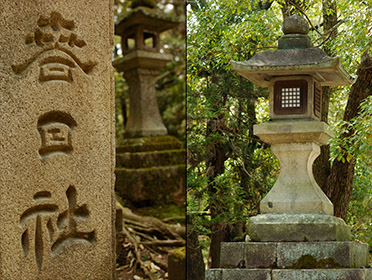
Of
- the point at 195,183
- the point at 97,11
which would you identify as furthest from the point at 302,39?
the point at 195,183

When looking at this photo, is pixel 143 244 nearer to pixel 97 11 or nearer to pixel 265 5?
pixel 97 11

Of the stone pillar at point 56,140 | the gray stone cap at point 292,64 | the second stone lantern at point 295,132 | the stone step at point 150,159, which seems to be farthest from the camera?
the stone step at point 150,159

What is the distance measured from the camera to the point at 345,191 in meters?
7.51

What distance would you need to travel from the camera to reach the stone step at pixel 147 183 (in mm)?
6984

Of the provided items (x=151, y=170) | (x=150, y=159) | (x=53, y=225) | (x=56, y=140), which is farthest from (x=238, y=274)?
(x=150, y=159)

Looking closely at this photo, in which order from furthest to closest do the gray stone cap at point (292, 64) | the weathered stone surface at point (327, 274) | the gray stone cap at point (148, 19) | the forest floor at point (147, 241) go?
the gray stone cap at point (148, 19) < the forest floor at point (147, 241) < the gray stone cap at point (292, 64) < the weathered stone surface at point (327, 274)

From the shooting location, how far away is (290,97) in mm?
4945

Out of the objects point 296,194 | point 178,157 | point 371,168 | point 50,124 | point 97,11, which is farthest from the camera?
point 371,168

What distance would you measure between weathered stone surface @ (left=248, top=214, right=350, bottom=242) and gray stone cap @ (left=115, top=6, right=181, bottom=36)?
4.31m

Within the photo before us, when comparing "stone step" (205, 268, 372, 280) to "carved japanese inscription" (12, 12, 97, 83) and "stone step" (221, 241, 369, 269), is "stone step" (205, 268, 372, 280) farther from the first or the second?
"carved japanese inscription" (12, 12, 97, 83)

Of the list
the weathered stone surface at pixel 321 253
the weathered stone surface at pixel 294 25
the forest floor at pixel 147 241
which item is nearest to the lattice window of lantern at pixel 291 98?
the weathered stone surface at pixel 294 25

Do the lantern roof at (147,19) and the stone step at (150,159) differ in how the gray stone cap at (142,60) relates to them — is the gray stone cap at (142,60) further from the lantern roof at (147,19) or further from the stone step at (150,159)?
the stone step at (150,159)

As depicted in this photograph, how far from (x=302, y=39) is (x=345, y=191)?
3.27 metres

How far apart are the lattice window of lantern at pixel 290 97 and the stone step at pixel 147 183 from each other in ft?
8.49
